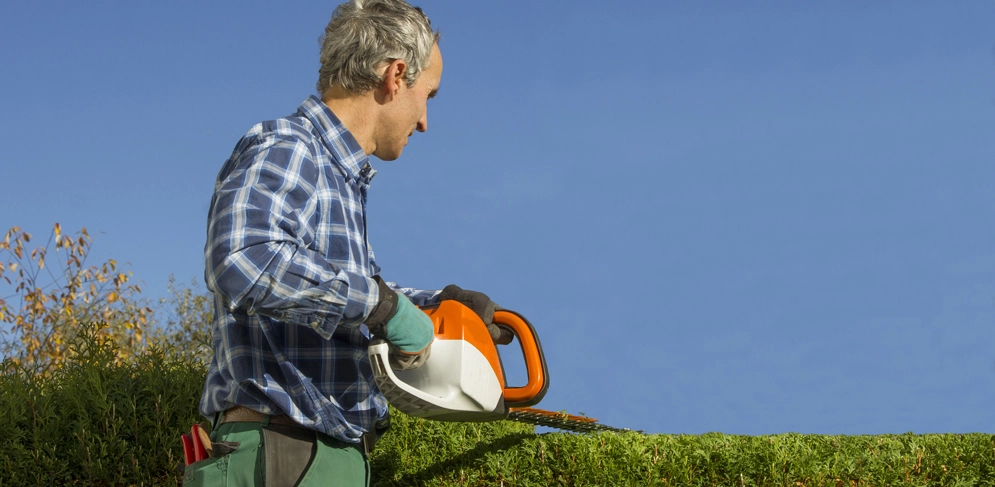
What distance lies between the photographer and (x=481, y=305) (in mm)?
2945

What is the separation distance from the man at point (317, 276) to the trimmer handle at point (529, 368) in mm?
88

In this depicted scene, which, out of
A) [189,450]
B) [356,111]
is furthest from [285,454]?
[356,111]

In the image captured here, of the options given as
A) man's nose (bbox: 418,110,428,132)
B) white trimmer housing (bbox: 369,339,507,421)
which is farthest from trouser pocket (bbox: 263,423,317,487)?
man's nose (bbox: 418,110,428,132)

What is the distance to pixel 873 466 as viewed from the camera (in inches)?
184

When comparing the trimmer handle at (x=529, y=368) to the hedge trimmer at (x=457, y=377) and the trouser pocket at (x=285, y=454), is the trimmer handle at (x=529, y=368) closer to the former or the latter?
the hedge trimmer at (x=457, y=377)

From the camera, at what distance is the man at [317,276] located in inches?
86.4

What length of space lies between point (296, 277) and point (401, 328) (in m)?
0.35

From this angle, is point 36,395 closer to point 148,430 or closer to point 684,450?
point 148,430

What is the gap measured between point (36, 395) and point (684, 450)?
12.2ft

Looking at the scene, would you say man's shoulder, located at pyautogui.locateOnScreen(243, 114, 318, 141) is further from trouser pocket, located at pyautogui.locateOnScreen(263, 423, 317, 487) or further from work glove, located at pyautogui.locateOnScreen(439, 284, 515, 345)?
trouser pocket, located at pyautogui.locateOnScreen(263, 423, 317, 487)

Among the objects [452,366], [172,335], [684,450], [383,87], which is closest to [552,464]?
[684,450]

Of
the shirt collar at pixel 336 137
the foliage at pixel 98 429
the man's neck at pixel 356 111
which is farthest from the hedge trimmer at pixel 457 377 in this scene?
the foliage at pixel 98 429

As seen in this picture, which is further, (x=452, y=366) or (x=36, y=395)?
(x=36, y=395)

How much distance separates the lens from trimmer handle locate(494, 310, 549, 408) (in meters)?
2.86
